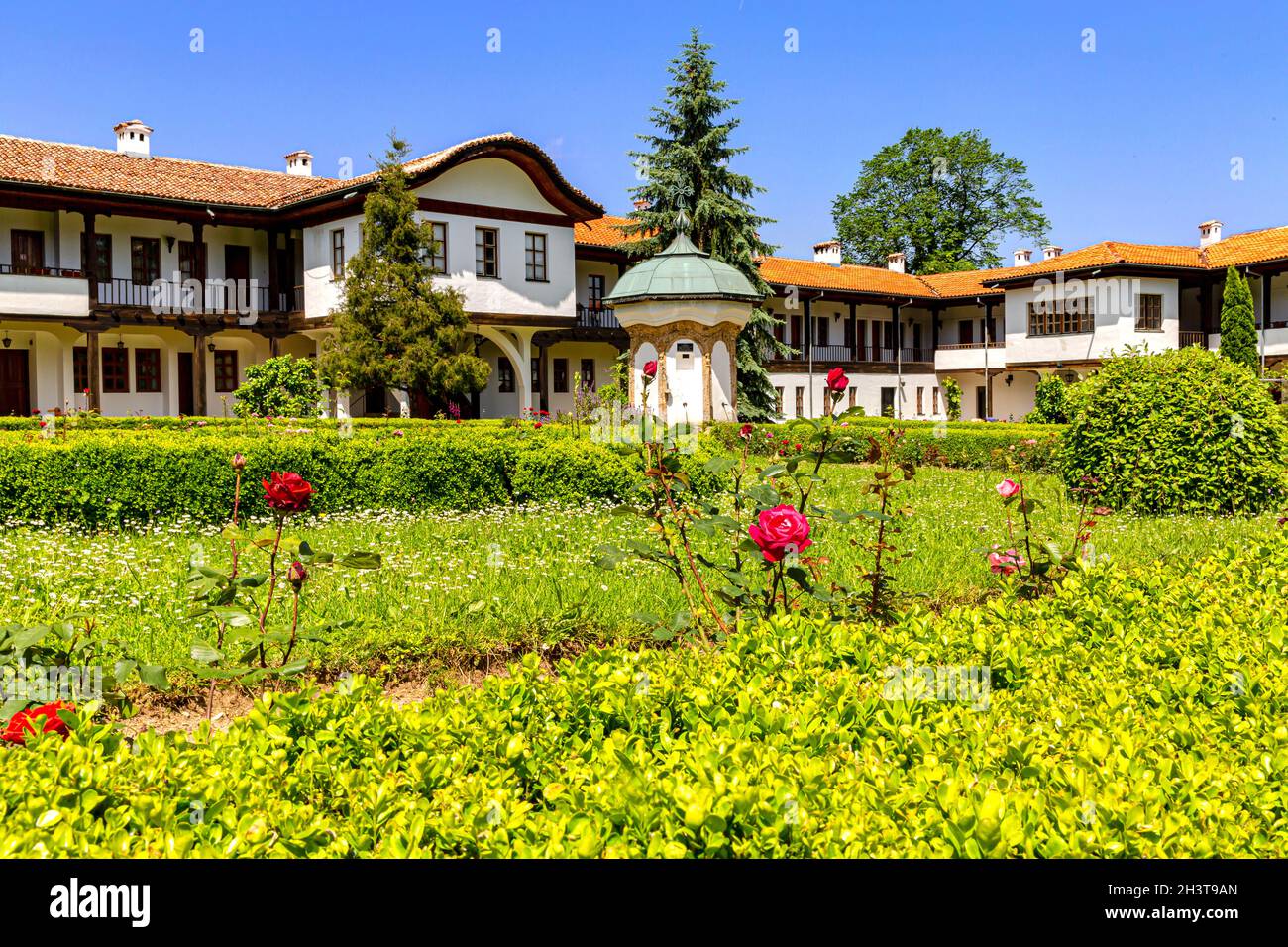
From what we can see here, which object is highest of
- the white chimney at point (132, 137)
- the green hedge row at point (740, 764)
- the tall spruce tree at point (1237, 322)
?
the white chimney at point (132, 137)

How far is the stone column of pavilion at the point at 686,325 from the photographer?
72.1 ft

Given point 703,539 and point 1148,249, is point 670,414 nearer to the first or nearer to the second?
point 703,539

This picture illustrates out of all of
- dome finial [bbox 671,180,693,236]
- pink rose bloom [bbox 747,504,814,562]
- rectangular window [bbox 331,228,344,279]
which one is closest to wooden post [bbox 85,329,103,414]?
rectangular window [bbox 331,228,344,279]

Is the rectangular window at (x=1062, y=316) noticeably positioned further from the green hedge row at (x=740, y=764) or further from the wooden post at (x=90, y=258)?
the green hedge row at (x=740, y=764)

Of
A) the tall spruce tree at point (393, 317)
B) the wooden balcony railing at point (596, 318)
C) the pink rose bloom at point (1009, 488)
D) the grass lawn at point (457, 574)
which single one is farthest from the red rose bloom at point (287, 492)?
the wooden balcony railing at point (596, 318)

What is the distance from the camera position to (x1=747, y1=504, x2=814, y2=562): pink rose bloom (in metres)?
3.42

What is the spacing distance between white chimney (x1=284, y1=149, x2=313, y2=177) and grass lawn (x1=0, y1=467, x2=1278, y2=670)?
2118cm

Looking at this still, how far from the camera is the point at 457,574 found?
7.30 metres

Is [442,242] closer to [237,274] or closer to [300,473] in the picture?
[237,274]

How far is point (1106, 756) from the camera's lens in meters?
2.21

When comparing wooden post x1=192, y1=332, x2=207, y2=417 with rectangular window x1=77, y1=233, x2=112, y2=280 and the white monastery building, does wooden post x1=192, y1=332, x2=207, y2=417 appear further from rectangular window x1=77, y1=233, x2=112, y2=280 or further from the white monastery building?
rectangular window x1=77, y1=233, x2=112, y2=280

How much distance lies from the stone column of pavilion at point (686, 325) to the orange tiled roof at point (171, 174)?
4.95 m

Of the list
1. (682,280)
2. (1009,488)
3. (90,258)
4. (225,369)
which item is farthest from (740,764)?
(225,369)
